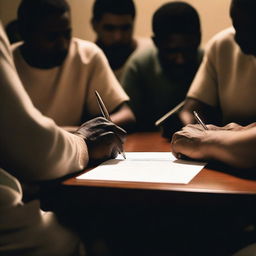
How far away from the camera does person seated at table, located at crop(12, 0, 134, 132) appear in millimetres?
1692

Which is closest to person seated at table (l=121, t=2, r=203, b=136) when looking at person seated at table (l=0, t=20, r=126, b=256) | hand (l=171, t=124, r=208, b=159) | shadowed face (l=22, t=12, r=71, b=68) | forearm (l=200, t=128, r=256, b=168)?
shadowed face (l=22, t=12, r=71, b=68)

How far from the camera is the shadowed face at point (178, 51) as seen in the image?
6.20 ft

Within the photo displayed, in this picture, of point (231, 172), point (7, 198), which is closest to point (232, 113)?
point (231, 172)

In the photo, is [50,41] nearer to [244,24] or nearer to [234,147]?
[244,24]

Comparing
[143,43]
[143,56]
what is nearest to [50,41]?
[143,56]

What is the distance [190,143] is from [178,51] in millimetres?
955

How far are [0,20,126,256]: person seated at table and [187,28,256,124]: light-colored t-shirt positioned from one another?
0.90 m

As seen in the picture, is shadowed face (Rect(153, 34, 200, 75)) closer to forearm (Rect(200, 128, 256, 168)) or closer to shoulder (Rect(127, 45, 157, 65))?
shoulder (Rect(127, 45, 157, 65))

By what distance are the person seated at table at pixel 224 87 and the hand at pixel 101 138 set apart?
52cm

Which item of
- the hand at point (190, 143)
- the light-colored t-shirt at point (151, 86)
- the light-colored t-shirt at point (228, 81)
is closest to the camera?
the hand at point (190, 143)

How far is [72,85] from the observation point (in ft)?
6.06

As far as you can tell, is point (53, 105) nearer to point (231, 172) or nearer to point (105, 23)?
point (105, 23)

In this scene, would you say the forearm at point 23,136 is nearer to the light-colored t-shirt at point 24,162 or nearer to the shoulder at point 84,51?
the light-colored t-shirt at point 24,162

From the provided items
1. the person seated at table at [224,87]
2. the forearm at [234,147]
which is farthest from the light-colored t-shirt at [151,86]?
the forearm at [234,147]
